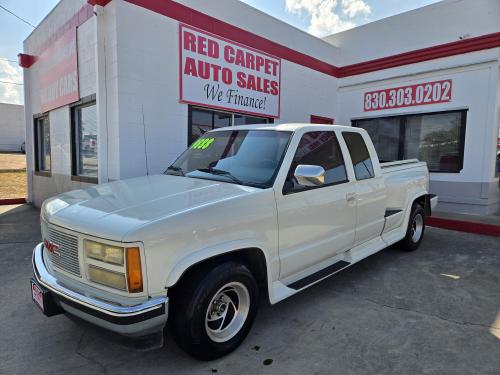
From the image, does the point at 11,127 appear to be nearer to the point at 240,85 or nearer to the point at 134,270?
the point at 240,85

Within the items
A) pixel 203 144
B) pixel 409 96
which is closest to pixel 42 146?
pixel 203 144

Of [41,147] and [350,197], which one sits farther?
[41,147]

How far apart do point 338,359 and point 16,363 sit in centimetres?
260

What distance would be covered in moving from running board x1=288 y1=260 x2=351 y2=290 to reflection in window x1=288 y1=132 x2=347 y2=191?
3.02 feet

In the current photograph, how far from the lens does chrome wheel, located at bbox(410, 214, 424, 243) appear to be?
5.79 m

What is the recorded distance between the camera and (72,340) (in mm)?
3141

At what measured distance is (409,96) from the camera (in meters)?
9.55

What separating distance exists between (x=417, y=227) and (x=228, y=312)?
424 centimetres

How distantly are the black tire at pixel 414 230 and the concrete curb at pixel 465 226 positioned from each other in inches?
80.4

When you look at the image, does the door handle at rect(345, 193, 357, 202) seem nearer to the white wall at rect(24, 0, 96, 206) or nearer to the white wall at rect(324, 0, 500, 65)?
the white wall at rect(24, 0, 96, 206)

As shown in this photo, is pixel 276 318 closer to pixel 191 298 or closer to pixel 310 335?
pixel 310 335

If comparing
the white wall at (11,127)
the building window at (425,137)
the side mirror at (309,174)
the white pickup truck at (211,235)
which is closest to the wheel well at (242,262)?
the white pickup truck at (211,235)

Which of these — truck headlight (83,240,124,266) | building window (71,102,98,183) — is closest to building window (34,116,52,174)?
building window (71,102,98,183)

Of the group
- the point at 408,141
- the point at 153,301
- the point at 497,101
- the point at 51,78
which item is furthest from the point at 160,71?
the point at 497,101
